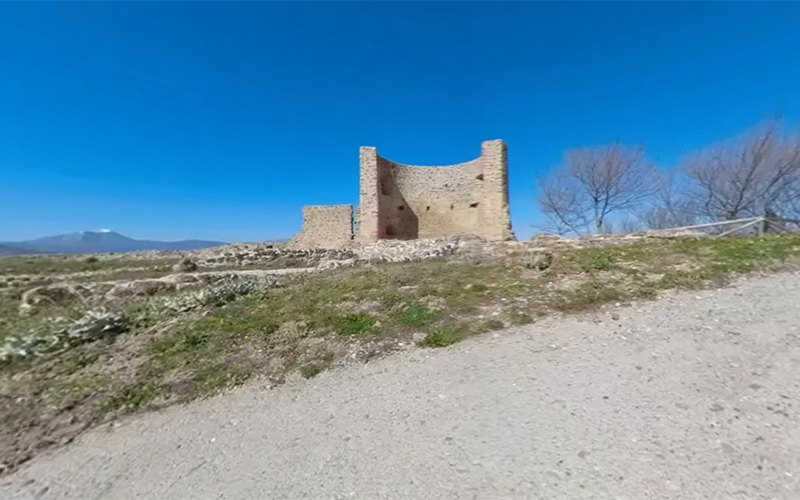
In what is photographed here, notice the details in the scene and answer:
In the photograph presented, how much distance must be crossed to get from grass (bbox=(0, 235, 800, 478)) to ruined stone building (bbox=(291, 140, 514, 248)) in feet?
36.3

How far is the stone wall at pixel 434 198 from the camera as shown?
17641mm

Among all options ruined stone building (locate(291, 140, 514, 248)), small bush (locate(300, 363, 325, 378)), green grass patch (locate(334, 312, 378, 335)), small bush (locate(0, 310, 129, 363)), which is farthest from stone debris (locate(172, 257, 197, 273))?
small bush (locate(300, 363, 325, 378))

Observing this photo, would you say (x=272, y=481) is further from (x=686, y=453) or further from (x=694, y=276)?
(x=694, y=276)

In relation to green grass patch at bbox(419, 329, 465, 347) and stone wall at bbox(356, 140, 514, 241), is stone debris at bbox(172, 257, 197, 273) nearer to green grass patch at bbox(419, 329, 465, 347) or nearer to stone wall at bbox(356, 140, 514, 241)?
stone wall at bbox(356, 140, 514, 241)

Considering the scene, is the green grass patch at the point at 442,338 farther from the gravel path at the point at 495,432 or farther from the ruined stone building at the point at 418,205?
the ruined stone building at the point at 418,205

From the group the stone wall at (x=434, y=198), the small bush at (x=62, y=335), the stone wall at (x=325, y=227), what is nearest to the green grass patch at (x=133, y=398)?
the small bush at (x=62, y=335)

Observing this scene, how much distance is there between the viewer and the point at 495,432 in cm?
230

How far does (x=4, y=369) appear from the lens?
13.0 ft

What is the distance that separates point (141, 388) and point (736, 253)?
1030 cm

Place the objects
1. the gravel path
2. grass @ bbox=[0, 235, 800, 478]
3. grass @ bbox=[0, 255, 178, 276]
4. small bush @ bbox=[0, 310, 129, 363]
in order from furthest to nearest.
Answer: grass @ bbox=[0, 255, 178, 276]
small bush @ bbox=[0, 310, 129, 363]
grass @ bbox=[0, 235, 800, 478]
the gravel path

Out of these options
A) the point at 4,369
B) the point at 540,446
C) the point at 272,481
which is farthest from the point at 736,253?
the point at 4,369

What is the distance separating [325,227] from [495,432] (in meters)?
18.7

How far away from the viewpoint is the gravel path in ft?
6.17

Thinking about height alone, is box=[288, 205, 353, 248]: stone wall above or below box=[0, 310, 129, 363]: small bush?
above
